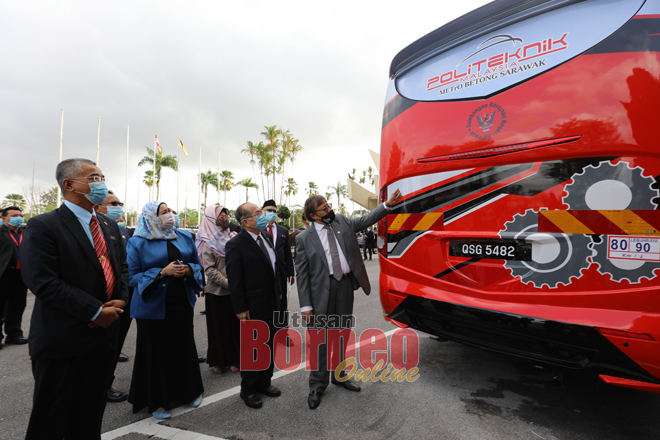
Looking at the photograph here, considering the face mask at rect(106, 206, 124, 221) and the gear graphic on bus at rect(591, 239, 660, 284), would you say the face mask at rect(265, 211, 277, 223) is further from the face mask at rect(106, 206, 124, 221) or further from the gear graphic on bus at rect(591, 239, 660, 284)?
the gear graphic on bus at rect(591, 239, 660, 284)

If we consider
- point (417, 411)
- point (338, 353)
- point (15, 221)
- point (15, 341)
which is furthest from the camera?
point (15, 221)

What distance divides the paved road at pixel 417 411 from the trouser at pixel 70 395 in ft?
1.58

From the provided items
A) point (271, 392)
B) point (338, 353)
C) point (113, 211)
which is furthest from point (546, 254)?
point (113, 211)

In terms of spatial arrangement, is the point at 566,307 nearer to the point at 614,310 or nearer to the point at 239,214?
the point at 614,310

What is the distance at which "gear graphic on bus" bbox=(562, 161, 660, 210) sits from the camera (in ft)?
6.40

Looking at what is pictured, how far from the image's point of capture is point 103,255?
2.29 m

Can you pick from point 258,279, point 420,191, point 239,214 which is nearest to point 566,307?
point 420,191

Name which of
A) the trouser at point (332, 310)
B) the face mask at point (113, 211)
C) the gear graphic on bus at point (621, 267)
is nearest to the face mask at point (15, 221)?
the face mask at point (113, 211)

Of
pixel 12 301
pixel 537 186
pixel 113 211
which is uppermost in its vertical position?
pixel 113 211

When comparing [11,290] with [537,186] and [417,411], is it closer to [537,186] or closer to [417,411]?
[417,411]

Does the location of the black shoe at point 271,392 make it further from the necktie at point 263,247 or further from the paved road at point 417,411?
Answer: the necktie at point 263,247

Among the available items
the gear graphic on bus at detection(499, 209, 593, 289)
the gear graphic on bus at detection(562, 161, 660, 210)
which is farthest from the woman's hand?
the gear graphic on bus at detection(562, 161, 660, 210)

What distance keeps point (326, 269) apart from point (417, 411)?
1392mm

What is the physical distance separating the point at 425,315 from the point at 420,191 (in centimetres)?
107
